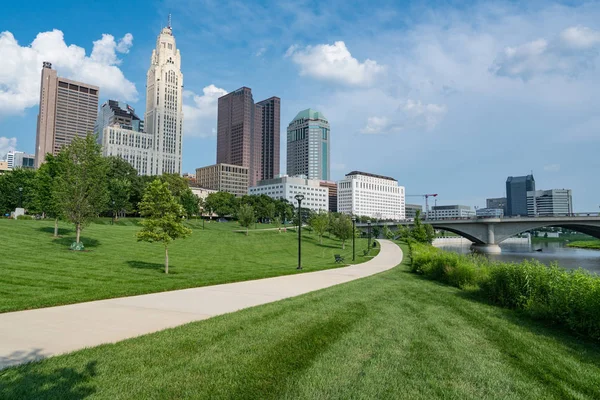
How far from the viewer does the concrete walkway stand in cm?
595

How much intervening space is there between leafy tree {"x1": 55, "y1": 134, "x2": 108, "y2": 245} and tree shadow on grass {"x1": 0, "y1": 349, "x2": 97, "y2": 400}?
73.6 feet

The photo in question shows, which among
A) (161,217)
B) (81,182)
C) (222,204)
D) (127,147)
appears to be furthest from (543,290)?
(127,147)

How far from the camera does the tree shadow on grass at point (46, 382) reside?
4184mm

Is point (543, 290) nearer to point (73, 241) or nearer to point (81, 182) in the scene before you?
point (81, 182)

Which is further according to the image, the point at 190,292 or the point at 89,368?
the point at 190,292

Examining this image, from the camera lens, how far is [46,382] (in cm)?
449

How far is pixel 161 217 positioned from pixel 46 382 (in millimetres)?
14677

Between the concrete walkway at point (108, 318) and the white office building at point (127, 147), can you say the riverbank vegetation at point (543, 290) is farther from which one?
the white office building at point (127, 147)

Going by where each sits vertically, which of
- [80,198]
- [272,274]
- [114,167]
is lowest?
[272,274]

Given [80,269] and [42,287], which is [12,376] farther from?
[80,269]

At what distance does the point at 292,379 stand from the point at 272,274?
40.9ft

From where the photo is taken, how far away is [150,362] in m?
5.29

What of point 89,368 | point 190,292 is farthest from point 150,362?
point 190,292

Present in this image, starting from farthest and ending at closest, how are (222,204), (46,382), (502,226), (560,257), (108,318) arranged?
(222,204)
(502,226)
(560,257)
(108,318)
(46,382)
